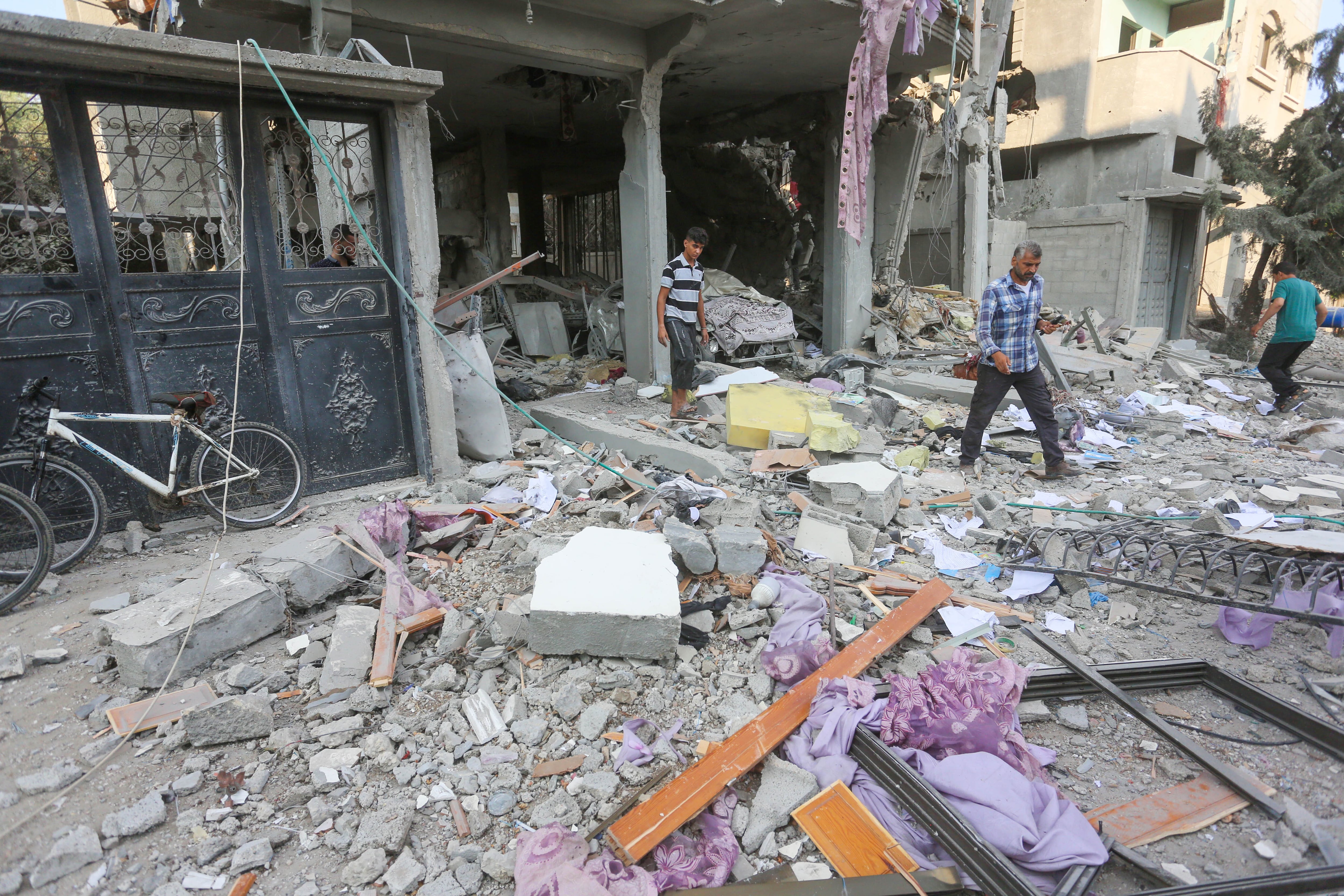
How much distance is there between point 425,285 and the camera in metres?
5.33

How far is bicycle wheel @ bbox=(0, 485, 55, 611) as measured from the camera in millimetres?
3596

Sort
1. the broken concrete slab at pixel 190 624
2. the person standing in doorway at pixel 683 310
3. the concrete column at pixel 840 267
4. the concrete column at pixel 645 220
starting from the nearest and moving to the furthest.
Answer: the broken concrete slab at pixel 190 624 < the person standing in doorway at pixel 683 310 < the concrete column at pixel 645 220 < the concrete column at pixel 840 267

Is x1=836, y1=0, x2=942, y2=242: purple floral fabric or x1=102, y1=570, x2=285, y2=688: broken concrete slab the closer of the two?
x1=102, y1=570, x2=285, y2=688: broken concrete slab

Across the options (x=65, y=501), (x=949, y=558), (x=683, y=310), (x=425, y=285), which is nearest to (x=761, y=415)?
(x=683, y=310)

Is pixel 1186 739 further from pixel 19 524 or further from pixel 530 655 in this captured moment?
pixel 19 524

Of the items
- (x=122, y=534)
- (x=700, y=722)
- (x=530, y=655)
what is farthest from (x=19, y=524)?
(x=700, y=722)

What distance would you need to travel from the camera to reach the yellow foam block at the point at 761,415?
6.28 m

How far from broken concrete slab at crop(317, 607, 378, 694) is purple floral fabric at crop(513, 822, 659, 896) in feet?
3.98

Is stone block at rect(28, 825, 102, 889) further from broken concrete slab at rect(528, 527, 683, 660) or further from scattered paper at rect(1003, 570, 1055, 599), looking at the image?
scattered paper at rect(1003, 570, 1055, 599)

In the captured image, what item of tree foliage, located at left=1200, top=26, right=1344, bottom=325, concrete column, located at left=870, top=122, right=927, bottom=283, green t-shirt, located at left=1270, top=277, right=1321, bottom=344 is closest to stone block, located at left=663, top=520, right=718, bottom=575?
green t-shirt, located at left=1270, top=277, right=1321, bottom=344

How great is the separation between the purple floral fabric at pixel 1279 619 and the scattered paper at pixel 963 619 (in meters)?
1.18

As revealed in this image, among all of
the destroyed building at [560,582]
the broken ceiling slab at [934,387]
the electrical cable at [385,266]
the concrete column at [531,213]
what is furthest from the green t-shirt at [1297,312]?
the concrete column at [531,213]

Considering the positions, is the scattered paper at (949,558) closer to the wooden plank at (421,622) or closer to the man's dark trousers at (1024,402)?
the man's dark trousers at (1024,402)

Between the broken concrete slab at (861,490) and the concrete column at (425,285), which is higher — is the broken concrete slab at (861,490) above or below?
below
